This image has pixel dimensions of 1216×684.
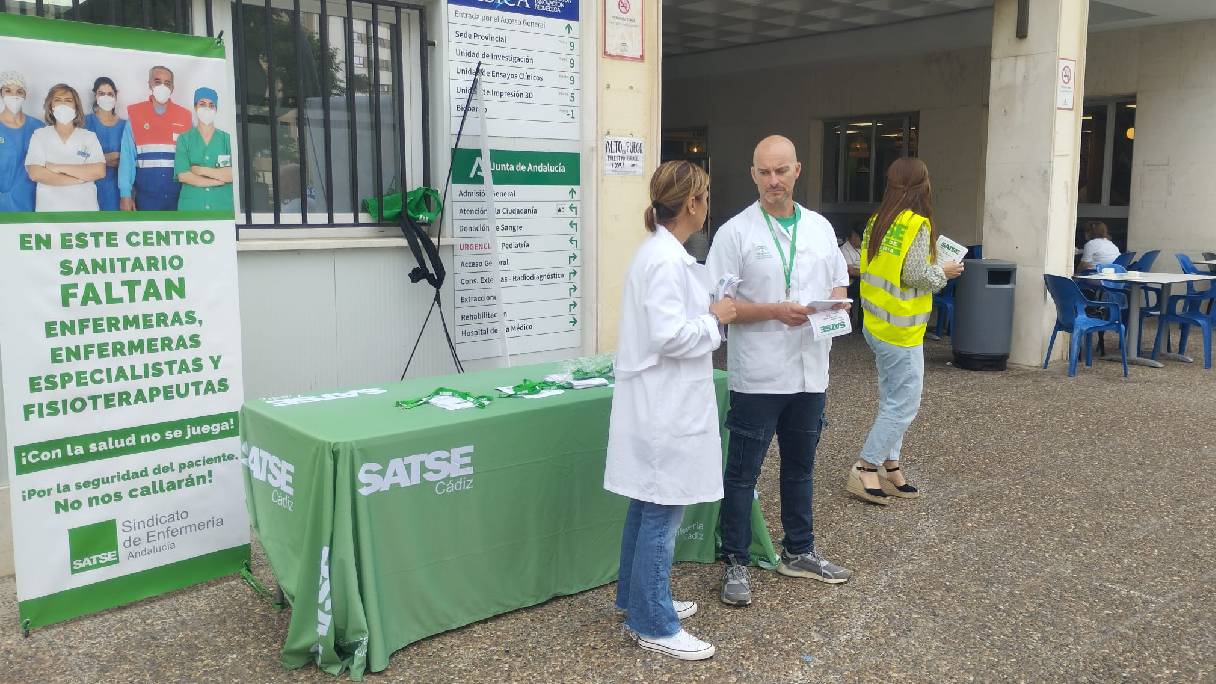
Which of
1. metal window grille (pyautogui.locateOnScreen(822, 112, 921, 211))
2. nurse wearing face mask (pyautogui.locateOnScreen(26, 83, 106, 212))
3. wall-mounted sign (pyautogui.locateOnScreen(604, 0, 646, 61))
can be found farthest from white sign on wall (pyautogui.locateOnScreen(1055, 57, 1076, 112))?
nurse wearing face mask (pyautogui.locateOnScreen(26, 83, 106, 212))

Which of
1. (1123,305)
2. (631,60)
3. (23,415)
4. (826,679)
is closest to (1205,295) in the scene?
(1123,305)

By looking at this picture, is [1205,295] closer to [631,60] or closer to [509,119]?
[631,60]

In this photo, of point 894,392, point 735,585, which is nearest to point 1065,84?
point 894,392

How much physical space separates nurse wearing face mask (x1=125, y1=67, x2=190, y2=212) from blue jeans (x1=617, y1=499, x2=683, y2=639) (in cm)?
211

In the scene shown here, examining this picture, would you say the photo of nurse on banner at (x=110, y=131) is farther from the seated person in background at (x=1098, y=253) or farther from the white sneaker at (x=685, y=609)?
the seated person in background at (x=1098, y=253)

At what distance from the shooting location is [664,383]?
320cm

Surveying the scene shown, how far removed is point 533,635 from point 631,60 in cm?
369

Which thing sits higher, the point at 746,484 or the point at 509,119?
the point at 509,119

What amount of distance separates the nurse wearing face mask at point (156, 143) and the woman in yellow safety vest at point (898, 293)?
3.23m

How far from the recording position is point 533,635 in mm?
3486

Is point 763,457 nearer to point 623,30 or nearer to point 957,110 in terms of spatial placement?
point 623,30

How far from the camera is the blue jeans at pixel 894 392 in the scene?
16.1ft

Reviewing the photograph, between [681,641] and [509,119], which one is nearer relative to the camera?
[681,641]

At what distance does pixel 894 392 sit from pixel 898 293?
1.67 feet
